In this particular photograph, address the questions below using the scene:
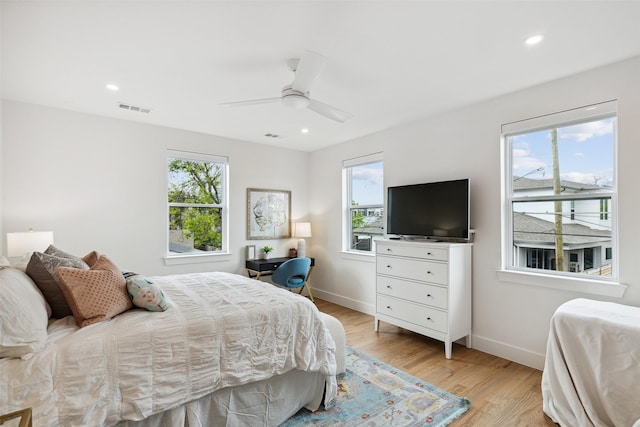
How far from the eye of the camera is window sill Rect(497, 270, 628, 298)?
239 centimetres

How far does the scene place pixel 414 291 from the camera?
10.8ft

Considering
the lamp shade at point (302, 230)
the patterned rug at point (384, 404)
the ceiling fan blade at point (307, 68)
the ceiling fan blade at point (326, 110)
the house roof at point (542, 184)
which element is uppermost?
the ceiling fan blade at point (307, 68)

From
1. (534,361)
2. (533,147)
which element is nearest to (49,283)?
(534,361)

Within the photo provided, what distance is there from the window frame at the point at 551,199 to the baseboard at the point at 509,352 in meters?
0.63

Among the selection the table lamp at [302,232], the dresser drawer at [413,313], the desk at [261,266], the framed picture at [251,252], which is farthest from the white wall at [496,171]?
the framed picture at [251,252]

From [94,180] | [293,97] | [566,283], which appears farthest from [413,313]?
[94,180]

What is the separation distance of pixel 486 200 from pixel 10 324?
3.59 m

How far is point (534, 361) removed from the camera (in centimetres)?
280

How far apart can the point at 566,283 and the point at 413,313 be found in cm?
136

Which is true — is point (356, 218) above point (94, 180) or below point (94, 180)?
below

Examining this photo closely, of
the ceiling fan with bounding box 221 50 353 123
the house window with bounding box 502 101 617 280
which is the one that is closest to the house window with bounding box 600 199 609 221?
the house window with bounding box 502 101 617 280

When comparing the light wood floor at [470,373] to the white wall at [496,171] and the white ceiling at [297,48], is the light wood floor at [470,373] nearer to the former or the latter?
the white wall at [496,171]

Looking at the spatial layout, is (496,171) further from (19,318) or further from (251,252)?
(19,318)

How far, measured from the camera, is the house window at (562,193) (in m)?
2.55
